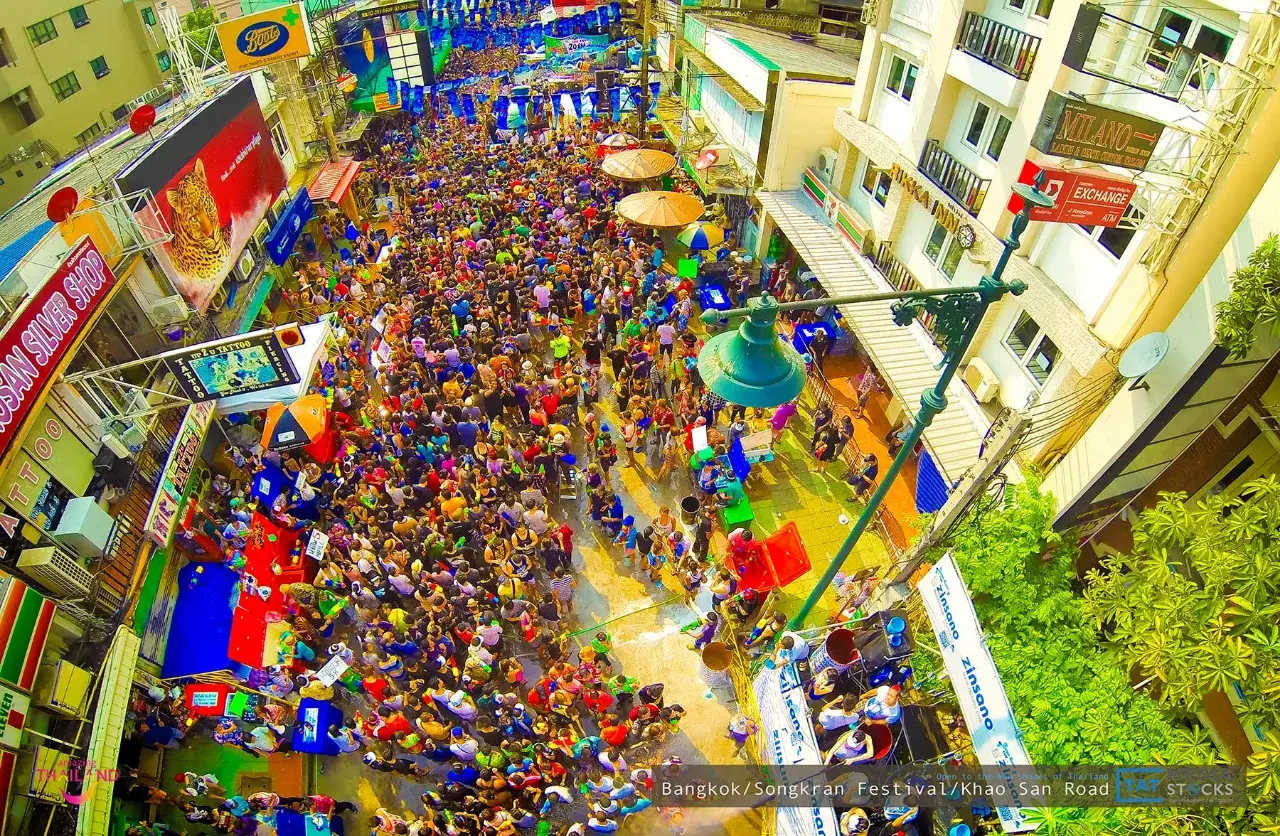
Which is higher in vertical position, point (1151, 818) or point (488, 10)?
point (488, 10)

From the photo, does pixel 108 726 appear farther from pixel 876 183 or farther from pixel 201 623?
pixel 876 183

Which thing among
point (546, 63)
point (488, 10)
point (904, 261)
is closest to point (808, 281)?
point (904, 261)

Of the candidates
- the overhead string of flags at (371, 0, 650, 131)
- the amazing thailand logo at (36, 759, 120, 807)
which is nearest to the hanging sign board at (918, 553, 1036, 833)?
the amazing thailand logo at (36, 759, 120, 807)

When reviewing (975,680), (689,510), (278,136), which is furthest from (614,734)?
(278,136)

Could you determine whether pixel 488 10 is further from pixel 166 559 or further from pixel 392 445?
pixel 166 559

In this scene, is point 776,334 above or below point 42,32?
below

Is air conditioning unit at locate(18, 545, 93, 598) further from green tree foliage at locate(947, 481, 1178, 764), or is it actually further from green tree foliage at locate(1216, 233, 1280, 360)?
green tree foliage at locate(1216, 233, 1280, 360)
